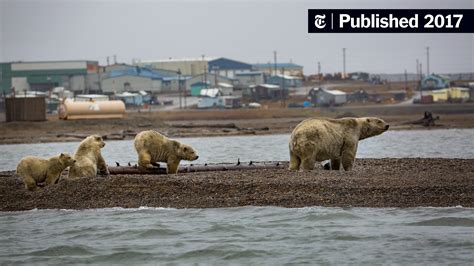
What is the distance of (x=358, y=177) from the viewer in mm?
23078

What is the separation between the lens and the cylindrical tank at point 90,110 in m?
64.7

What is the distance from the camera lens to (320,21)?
24.4m

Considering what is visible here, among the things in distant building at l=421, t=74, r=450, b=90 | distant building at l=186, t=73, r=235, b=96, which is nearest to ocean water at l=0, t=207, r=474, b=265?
distant building at l=421, t=74, r=450, b=90

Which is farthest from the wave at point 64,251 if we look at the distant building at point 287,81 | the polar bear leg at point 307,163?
the distant building at point 287,81

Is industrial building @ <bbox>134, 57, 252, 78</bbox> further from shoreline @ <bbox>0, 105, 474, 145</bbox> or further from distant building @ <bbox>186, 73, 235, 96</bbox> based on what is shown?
shoreline @ <bbox>0, 105, 474, 145</bbox>

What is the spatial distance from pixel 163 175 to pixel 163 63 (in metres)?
139

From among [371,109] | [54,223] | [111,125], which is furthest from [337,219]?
[371,109]

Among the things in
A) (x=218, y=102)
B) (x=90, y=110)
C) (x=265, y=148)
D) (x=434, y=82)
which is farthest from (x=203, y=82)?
(x=265, y=148)

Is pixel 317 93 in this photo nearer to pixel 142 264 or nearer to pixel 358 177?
pixel 358 177

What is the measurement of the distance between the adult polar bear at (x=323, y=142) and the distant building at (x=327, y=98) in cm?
7043

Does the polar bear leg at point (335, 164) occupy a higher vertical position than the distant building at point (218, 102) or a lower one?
lower

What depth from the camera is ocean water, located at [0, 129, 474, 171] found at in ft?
119

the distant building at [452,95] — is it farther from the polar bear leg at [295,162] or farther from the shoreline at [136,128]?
the polar bear leg at [295,162]

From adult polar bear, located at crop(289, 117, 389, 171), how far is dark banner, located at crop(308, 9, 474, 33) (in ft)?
6.93
